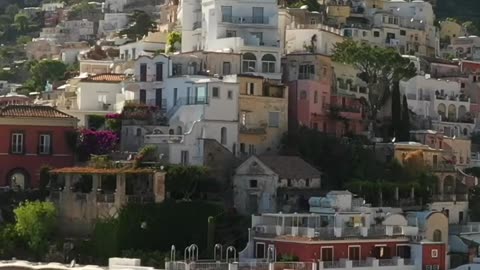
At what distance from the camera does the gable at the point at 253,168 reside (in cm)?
5600

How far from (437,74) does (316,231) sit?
32.6 m

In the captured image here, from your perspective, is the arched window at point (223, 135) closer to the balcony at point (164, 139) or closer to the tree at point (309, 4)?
the balcony at point (164, 139)

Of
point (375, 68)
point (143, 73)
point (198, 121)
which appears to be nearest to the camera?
point (198, 121)

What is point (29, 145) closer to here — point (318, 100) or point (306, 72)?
point (318, 100)

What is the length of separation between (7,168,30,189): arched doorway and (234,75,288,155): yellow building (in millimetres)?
9261

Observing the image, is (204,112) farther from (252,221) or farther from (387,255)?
(387,255)

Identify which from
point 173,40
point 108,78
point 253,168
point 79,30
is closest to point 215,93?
point 253,168

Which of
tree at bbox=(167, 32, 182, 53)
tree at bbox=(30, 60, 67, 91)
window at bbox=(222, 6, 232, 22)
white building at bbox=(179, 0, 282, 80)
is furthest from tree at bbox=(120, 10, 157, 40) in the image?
window at bbox=(222, 6, 232, 22)

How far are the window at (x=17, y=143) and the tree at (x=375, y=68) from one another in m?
17.8

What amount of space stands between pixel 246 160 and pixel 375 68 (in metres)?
14.7

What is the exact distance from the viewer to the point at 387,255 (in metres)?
53.8

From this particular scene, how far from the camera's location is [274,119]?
61.1 m

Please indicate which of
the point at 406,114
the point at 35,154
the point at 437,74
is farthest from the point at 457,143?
the point at 35,154

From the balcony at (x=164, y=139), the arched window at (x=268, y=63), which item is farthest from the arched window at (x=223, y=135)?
the arched window at (x=268, y=63)
